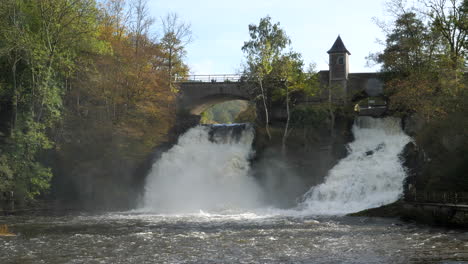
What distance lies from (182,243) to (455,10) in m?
28.7

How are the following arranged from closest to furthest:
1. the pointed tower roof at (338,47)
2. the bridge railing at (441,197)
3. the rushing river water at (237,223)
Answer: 1. the rushing river water at (237,223)
2. the bridge railing at (441,197)
3. the pointed tower roof at (338,47)

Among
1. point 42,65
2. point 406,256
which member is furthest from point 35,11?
point 406,256

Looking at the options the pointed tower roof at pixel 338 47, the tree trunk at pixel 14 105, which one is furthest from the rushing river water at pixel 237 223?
the pointed tower roof at pixel 338 47

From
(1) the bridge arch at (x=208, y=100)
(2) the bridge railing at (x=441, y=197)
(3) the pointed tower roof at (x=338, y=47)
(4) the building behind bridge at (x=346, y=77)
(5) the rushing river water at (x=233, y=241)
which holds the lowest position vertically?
(5) the rushing river water at (x=233, y=241)

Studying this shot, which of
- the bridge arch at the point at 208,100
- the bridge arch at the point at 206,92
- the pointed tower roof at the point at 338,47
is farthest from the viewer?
the bridge arch at the point at 208,100

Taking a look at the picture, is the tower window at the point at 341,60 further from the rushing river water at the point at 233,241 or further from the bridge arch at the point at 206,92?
the rushing river water at the point at 233,241

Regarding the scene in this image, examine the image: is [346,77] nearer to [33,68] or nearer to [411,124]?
[411,124]

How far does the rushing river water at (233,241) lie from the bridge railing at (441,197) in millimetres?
2141

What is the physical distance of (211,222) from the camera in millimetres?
26156

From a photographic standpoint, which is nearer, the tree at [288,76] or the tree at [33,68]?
the tree at [33,68]

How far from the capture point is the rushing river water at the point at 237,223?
16375mm

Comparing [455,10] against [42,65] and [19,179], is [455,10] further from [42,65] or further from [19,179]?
[19,179]

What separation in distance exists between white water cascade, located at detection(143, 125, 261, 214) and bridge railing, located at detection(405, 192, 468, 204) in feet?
44.5

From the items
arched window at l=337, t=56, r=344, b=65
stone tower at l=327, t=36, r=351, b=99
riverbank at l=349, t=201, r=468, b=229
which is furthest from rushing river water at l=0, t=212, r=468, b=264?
arched window at l=337, t=56, r=344, b=65
